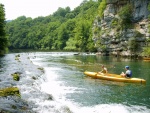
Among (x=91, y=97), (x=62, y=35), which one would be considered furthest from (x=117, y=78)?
(x=62, y=35)

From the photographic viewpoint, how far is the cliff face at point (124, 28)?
183 ft

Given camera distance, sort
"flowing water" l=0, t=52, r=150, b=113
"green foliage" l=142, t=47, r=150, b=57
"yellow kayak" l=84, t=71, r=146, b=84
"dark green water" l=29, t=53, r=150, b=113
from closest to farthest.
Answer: "flowing water" l=0, t=52, r=150, b=113
"dark green water" l=29, t=53, r=150, b=113
"yellow kayak" l=84, t=71, r=146, b=84
"green foliage" l=142, t=47, r=150, b=57

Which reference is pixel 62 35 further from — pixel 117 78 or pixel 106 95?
pixel 106 95

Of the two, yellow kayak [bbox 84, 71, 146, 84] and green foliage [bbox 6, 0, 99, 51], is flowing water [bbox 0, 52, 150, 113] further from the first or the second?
green foliage [bbox 6, 0, 99, 51]

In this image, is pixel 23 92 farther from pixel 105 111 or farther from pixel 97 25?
pixel 97 25

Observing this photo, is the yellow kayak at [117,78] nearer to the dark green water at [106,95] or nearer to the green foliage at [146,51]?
the dark green water at [106,95]

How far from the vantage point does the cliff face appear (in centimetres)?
5566

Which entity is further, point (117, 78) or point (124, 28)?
point (124, 28)

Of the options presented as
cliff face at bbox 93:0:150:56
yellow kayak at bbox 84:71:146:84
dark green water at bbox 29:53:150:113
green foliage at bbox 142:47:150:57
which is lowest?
dark green water at bbox 29:53:150:113

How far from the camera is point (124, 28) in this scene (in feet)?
194

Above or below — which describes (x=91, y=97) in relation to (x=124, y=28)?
below

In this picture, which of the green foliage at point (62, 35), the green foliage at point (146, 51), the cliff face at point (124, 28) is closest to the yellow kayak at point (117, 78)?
the green foliage at point (146, 51)

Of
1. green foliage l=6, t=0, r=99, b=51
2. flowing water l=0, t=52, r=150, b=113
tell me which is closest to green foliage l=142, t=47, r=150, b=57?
flowing water l=0, t=52, r=150, b=113

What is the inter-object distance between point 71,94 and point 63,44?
10501 cm
